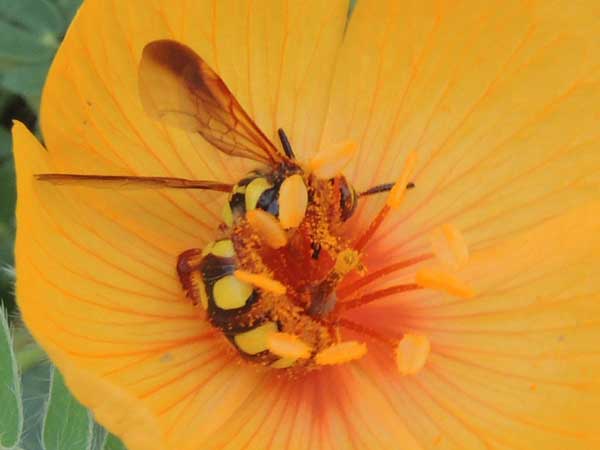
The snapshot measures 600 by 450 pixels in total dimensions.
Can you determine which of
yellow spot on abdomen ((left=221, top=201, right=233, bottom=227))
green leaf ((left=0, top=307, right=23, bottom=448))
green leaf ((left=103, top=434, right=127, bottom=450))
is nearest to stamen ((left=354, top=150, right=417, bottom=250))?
yellow spot on abdomen ((left=221, top=201, right=233, bottom=227))

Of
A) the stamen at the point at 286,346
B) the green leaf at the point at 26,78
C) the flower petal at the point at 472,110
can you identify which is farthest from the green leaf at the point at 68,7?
the stamen at the point at 286,346

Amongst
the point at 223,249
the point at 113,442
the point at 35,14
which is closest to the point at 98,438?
the point at 113,442

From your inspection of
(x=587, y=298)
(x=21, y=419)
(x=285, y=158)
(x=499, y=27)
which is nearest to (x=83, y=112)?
(x=285, y=158)

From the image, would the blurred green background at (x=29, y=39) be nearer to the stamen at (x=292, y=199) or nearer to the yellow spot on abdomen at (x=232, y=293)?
the yellow spot on abdomen at (x=232, y=293)

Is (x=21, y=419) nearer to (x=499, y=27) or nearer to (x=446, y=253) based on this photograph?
(x=446, y=253)

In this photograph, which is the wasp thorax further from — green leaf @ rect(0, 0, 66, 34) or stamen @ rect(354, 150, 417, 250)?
green leaf @ rect(0, 0, 66, 34)
